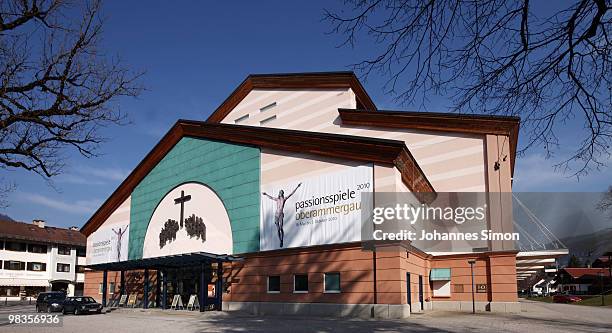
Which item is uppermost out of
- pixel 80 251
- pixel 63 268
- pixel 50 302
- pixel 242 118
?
pixel 242 118

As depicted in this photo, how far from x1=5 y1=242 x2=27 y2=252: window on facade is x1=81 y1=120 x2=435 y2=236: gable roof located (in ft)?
120

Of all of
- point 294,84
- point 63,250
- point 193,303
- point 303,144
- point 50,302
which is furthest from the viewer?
point 63,250

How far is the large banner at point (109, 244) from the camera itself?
4012 centimetres

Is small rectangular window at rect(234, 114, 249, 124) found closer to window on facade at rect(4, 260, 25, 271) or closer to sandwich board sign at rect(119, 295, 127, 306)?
sandwich board sign at rect(119, 295, 127, 306)

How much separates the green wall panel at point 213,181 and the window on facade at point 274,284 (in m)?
1.94

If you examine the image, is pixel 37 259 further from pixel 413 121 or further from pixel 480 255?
pixel 480 255

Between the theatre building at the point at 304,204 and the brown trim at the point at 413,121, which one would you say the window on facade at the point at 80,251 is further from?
the brown trim at the point at 413,121

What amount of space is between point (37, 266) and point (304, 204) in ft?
188

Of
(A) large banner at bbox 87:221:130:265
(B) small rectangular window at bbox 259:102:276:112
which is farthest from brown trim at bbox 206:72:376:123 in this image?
(A) large banner at bbox 87:221:130:265

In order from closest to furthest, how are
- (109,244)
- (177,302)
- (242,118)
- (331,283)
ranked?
(331,283) → (177,302) → (242,118) → (109,244)

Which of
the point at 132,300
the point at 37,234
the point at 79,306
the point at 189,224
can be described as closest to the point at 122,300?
the point at 132,300

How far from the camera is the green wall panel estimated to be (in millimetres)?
28562

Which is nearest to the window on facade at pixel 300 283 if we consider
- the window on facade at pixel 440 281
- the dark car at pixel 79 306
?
the window on facade at pixel 440 281

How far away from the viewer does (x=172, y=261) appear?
99.4 feet
